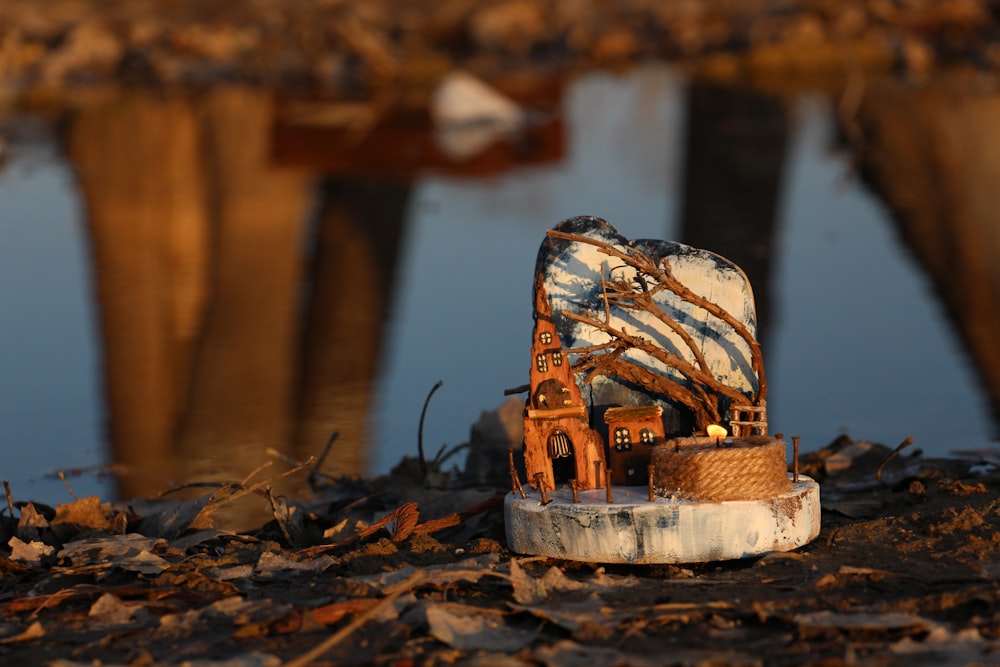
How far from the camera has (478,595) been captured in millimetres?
4266

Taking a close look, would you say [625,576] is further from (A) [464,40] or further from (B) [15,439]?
(A) [464,40]

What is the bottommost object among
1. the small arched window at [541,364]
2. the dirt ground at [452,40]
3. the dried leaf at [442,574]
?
the dried leaf at [442,574]

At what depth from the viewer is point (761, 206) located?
468 inches

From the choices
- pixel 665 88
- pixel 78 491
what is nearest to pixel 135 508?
pixel 78 491

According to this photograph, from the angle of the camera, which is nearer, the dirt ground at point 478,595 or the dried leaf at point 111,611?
the dirt ground at point 478,595

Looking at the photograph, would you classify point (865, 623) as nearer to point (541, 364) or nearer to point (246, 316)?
point (541, 364)

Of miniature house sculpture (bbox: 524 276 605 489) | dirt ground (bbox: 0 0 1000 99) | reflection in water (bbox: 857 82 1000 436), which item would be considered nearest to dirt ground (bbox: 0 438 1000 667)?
miniature house sculpture (bbox: 524 276 605 489)

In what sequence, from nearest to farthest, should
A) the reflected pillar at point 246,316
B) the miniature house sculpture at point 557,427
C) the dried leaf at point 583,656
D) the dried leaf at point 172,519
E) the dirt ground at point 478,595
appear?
the dried leaf at point 583,656 < the dirt ground at point 478,595 < the miniature house sculpture at point 557,427 < the dried leaf at point 172,519 < the reflected pillar at point 246,316

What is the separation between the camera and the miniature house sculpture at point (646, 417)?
4.43 metres

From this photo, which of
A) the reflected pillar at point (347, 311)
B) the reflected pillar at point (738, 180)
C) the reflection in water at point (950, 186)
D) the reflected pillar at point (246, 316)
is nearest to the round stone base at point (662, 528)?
the reflected pillar at point (347, 311)

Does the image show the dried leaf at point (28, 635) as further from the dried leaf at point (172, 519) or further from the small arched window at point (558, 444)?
the small arched window at point (558, 444)

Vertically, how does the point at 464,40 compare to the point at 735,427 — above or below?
above

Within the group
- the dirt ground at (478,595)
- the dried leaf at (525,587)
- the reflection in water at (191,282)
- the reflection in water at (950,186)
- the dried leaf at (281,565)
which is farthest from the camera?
the reflection in water at (950,186)

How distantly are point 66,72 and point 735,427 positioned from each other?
680 inches
